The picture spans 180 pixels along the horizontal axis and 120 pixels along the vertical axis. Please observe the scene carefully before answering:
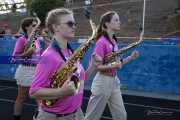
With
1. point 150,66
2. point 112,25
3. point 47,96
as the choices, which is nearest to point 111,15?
point 112,25

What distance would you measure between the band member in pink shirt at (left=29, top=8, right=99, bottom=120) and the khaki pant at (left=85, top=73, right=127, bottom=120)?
229 cm

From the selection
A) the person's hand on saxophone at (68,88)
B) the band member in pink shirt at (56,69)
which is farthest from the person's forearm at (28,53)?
the person's hand on saxophone at (68,88)

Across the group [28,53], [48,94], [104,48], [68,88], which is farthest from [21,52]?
[68,88]

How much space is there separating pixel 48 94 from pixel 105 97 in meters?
2.75

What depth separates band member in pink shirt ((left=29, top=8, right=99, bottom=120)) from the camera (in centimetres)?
382

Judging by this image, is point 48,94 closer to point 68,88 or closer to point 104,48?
point 68,88

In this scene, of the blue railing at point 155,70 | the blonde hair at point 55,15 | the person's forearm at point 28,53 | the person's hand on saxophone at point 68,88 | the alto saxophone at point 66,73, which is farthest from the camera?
the blue railing at point 155,70

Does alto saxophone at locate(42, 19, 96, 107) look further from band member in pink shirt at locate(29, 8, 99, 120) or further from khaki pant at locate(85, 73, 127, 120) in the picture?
khaki pant at locate(85, 73, 127, 120)

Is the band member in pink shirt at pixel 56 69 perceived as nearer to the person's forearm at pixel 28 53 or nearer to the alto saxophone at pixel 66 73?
the alto saxophone at pixel 66 73

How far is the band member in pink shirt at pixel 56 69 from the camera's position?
3818mm

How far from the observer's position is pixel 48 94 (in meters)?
3.79

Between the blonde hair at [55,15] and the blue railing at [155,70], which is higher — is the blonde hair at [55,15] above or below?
above

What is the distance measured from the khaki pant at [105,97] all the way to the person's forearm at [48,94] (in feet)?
8.68

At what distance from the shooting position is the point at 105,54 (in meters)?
6.32
